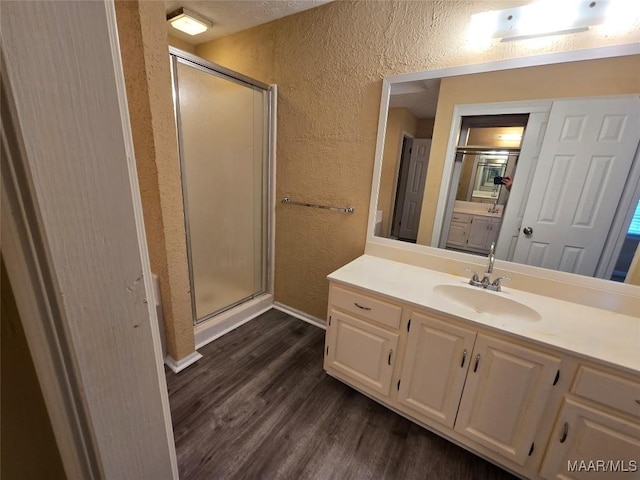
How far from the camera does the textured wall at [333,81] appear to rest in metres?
1.39

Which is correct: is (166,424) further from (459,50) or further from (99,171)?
(459,50)

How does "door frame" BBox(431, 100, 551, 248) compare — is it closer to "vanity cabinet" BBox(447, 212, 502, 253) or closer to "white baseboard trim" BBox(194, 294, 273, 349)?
"vanity cabinet" BBox(447, 212, 502, 253)

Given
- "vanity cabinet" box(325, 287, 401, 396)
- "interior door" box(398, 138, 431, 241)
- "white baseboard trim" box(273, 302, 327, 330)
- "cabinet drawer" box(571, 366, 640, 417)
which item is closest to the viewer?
"cabinet drawer" box(571, 366, 640, 417)

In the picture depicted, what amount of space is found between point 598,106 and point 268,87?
6.53 feet

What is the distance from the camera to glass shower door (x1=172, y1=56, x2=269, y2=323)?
164 cm

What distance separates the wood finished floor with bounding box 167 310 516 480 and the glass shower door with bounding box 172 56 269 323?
1.91ft

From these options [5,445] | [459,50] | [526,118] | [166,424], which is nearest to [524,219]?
[526,118]

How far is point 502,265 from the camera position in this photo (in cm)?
142

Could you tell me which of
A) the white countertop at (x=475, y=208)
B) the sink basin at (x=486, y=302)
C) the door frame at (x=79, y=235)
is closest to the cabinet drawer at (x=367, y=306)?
the sink basin at (x=486, y=302)

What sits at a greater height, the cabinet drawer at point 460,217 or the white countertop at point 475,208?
the white countertop at point 475,208

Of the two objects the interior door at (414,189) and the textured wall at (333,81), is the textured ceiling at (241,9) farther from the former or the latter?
the interior door at (414,189)

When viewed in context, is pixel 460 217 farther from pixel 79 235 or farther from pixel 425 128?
pixel 79 235

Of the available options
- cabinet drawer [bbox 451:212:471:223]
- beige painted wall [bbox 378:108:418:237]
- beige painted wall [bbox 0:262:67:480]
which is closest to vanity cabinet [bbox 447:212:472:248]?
cabinet drawer [bbox 451:212:471:223]

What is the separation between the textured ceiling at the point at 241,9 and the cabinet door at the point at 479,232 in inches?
67.1
